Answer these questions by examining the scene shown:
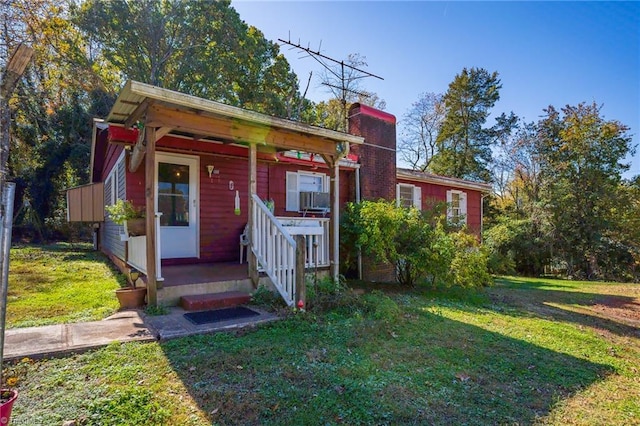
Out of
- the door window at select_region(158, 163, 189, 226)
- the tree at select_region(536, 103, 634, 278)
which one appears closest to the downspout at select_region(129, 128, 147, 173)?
the door window at select_region(158, 163, 189, 226)

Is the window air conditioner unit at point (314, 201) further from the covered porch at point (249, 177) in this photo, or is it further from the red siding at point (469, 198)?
the red siding at point (469, 198)

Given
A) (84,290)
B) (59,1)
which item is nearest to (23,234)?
(59,1)

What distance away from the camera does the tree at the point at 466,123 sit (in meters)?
24.3

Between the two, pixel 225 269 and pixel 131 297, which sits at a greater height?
pixel 225 269

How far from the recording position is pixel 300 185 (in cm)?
859

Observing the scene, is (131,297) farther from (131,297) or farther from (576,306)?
(576,306)

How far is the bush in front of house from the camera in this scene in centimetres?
687

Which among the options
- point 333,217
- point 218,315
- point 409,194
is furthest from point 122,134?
point 409,194

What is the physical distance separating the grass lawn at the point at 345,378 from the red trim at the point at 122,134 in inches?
141

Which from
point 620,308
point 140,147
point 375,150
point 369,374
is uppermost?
point 375,150

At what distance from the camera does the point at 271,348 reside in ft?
11.5

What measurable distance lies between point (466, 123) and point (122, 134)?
23.8 metres

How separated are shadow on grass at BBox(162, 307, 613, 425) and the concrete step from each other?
943 mm

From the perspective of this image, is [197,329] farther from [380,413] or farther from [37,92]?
[37,92]
